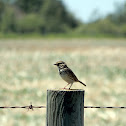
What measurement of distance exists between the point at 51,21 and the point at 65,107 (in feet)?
302

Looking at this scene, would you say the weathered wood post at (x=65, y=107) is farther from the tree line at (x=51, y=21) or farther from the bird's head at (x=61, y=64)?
the tree line at (x=51, y=21)

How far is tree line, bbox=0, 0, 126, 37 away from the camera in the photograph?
90750 millimetres

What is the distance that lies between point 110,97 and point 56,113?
950cm

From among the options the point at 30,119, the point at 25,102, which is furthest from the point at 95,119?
the point at 25,102

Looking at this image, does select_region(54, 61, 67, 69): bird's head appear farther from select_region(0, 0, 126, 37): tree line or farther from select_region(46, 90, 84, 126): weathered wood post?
select_region(0, 0, 126, 37): tree line

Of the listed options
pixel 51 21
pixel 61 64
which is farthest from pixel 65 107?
pixel 51 21

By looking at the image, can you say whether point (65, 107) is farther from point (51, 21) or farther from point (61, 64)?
point (51, 21)

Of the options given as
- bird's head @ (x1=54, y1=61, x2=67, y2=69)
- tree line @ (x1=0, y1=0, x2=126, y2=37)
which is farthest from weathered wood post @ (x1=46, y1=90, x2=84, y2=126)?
tree line @ (x1=0, y1=0, x2=126, y2=37)

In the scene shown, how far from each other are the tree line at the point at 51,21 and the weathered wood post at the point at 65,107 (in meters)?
80.1

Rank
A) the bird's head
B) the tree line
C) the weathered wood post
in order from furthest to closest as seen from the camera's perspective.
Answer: the tree line, the bird's head, the weathered wood post

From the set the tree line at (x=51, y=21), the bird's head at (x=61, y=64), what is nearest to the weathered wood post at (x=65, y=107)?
the bird's head at (x=61, y=64)

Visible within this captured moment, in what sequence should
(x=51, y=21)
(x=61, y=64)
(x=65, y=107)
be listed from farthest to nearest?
(x=51, y=21)
(x=61, y=64)
(x=65, y=107)

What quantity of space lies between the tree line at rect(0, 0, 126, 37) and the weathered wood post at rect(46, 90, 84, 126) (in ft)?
263

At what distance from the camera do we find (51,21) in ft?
311
